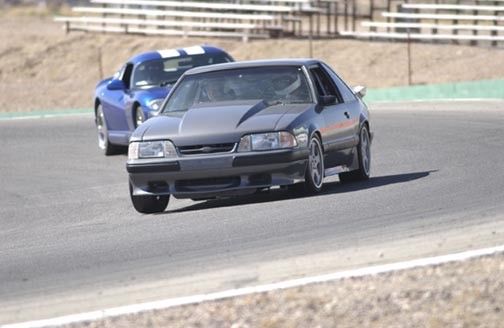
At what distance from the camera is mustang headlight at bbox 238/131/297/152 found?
13133 mm

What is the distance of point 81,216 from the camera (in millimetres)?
14820

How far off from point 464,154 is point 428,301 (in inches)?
380

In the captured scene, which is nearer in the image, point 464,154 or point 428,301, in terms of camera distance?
point 428,301

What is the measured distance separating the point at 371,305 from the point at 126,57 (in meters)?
37.5

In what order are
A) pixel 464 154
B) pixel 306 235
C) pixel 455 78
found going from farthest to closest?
pixel 455 78 → pixel 464 154 → pixel 306 235

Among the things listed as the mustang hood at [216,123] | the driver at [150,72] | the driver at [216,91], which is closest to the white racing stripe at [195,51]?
the driver at [150,72]

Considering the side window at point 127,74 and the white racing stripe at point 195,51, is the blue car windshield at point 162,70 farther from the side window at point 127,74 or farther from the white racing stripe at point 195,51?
the side window at point 127,74

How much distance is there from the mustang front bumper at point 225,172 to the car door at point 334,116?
0.94 meters

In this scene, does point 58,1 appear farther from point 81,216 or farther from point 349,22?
point 81,216

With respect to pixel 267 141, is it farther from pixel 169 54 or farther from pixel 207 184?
pixel 169 54

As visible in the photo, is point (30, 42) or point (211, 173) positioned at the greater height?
point (211, 173)

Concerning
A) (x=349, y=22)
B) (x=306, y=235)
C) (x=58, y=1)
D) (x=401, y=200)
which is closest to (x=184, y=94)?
(x=401, y=200)

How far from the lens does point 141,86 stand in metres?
21.1

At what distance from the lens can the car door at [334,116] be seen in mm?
14234
